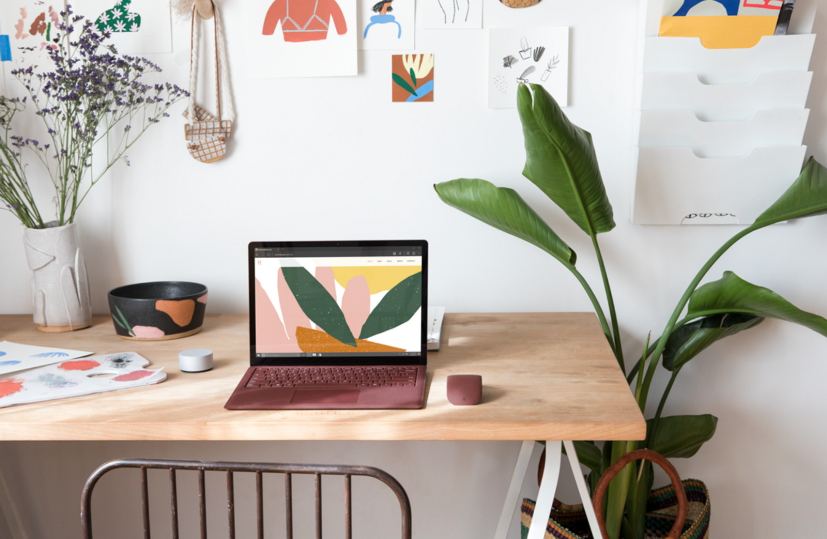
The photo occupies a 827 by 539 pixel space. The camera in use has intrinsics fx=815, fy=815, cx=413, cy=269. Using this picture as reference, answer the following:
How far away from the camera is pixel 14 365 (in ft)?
5.67

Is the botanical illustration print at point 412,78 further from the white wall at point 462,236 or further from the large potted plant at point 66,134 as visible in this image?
the large potted plant at point 66,134

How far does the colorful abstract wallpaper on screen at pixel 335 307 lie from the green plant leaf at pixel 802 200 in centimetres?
80

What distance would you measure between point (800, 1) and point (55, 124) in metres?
1.88

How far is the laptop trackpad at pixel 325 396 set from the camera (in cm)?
154

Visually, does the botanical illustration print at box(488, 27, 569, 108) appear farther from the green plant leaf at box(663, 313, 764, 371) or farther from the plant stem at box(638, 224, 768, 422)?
the green plant leaf at box(663, 313, 764, 371)

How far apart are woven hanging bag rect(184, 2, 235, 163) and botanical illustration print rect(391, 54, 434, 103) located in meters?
0.43

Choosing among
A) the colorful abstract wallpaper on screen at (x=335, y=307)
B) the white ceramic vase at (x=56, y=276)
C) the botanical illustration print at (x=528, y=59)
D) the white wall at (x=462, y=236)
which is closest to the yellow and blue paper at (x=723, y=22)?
the white wall at (x=462, y=236)

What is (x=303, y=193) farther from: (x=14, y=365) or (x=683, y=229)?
(x=683, y=229)

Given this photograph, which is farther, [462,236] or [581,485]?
[462,236]

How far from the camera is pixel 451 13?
200 cm

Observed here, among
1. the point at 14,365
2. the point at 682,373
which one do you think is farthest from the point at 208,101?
the point at 682,373

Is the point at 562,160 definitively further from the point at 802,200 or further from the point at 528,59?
the point at 802,200

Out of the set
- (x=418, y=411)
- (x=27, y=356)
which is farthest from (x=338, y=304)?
(x=27, y=356)

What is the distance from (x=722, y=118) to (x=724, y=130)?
3cm
